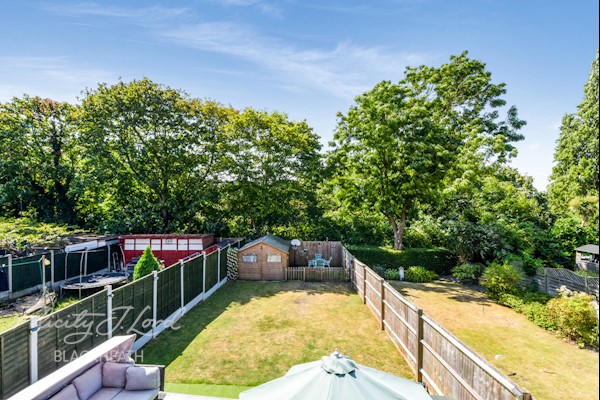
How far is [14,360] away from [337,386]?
5.61 m

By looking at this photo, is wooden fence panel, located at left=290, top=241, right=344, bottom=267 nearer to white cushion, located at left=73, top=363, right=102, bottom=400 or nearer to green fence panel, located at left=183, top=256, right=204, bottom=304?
green fence panel, located at left=183, top=256, right=204, bottom=304

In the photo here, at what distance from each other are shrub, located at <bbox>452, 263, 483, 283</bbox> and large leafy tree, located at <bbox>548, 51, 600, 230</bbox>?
5.39m

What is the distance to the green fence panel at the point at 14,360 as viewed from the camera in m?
4.87

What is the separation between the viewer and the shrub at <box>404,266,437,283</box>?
57.0 feet

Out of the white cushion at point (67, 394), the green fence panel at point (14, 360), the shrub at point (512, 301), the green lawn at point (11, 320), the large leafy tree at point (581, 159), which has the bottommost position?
the shrub at point (512, 301)

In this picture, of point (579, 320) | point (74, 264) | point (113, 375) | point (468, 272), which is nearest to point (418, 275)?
point (468, 272)

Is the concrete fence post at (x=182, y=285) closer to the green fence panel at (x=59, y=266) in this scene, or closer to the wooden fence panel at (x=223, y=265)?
the wooden fence panel at (x=223, y=265)

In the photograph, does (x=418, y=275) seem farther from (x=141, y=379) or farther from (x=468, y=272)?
(x=141, y=379)

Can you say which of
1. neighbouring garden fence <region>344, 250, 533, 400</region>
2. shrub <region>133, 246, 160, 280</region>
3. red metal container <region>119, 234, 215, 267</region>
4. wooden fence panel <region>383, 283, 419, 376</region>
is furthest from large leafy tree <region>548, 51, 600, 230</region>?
red metal container <region>119, 234, 215, 267</region>

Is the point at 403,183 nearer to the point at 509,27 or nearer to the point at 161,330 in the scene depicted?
the point at 509,27

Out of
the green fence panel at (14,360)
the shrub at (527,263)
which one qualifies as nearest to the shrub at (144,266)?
the green fence panel at (14,360)

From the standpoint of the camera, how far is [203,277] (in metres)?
12.9

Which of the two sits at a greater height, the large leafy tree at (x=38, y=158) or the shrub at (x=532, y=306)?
the large leafy tree at (x=38, y=158)

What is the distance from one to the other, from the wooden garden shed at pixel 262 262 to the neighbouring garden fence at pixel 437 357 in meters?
A: 7.30
